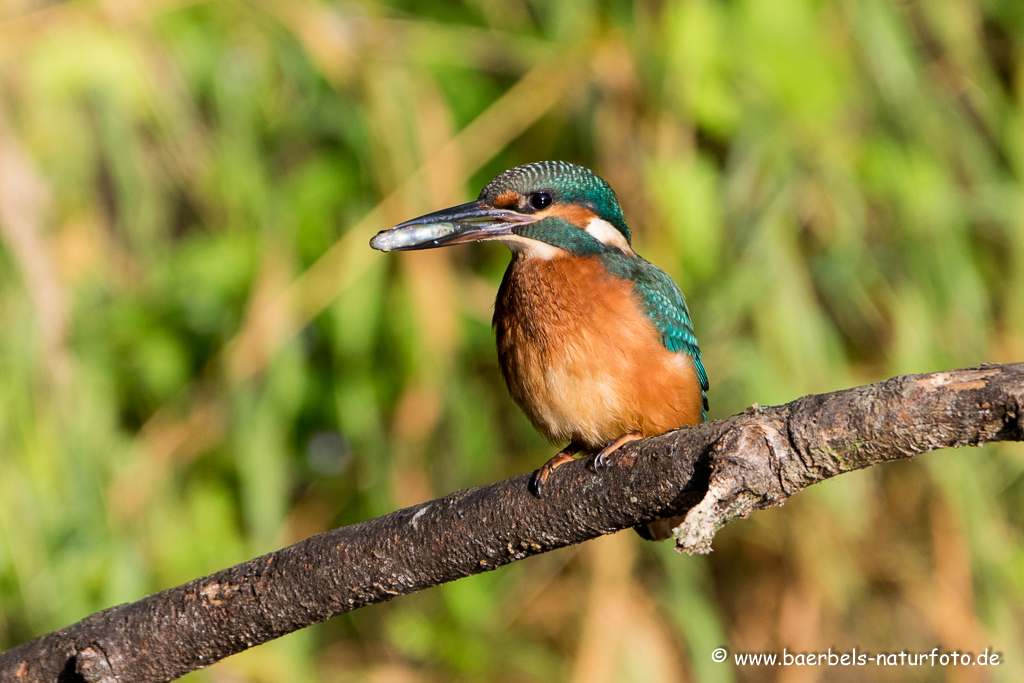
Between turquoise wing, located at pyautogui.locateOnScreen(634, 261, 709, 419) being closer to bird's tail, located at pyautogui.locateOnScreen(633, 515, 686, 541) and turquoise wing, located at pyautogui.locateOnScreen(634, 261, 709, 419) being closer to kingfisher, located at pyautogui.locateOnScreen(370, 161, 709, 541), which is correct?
kingfisher, located at pyautogui.locateOnScreen(370, 161, 709, 541)

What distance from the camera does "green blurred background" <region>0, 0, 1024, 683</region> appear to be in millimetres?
3055

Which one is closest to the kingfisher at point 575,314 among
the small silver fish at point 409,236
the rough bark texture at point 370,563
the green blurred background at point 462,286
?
the small silver fish at point 409,236

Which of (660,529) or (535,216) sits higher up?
(535,216)

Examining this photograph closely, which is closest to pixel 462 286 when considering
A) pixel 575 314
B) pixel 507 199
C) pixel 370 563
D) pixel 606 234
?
pixel 606 234

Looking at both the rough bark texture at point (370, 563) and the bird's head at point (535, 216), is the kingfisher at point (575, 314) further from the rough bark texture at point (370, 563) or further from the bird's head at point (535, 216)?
the rough bark texture at point (370, 563)

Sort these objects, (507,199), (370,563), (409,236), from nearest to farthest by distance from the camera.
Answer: (370,563) → (409,236) → (507,199)

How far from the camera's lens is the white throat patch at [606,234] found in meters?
2.52

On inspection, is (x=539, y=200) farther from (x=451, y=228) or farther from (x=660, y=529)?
(x=660, y=529)

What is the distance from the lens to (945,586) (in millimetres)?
3363

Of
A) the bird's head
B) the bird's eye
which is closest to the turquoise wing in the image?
the bird's head

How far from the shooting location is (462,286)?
351 cm

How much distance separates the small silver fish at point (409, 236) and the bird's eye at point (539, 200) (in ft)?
0.81

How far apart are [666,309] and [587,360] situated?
1.01ft

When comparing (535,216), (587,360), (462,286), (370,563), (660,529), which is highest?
(462,286)
